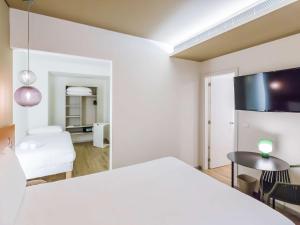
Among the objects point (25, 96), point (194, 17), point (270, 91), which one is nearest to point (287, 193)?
point (270, 91)

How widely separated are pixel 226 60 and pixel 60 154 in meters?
3.38

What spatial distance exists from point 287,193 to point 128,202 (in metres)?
1.68

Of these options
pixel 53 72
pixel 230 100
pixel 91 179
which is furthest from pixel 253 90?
pixel 53 72

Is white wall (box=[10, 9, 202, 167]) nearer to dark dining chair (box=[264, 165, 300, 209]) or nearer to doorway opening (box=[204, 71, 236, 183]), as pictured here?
doorway opening (box=[204, 71, 236, 183])

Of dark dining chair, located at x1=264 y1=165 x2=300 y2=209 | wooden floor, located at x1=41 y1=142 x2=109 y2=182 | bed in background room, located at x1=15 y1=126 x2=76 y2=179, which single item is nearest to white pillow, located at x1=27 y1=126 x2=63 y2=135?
wooden floor, located at x1=41 y1=142 x2=109 y2=182

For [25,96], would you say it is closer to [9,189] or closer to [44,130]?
[9,189]

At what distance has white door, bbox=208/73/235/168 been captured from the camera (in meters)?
3.63

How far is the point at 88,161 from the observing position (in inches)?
158

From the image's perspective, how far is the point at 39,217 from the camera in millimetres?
1145

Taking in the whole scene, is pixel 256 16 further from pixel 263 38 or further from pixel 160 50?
pixel 160 50

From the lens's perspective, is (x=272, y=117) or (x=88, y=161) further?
(x=88, y=161)

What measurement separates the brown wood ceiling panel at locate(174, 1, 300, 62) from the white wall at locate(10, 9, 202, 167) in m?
0.59

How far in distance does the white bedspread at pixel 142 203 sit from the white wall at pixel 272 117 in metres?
1.37

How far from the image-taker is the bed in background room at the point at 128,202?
1.11m
